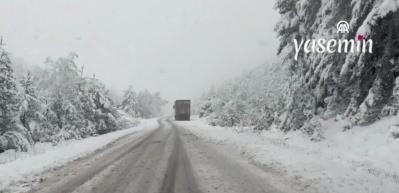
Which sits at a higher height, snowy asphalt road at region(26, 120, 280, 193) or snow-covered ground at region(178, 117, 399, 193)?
snow-covered ground at region(178, 117, 399, 193)

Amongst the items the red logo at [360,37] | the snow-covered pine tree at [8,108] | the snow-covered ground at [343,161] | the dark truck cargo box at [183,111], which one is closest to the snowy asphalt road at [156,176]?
the snow-covered ground at [343,161]

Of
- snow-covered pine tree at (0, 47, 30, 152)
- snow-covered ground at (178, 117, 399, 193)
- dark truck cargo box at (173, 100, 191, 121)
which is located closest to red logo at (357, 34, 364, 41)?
snow-covered ground at (178, 117, 399, 193)

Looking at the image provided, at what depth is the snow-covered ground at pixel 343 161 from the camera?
24.5 feet

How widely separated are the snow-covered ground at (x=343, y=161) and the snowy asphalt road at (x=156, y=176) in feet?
2.76

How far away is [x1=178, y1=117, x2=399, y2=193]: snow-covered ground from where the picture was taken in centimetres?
746

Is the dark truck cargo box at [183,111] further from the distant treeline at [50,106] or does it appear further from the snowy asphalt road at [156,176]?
the snowy asphalt road at [156,176]

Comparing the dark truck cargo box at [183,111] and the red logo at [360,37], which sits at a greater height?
the red logo at [360,37]

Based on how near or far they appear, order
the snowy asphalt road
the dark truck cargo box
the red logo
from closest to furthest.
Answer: the snowy asphalt road, the red logo, the dark truck cargo box

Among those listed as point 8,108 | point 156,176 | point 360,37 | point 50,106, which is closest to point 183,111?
point 50,106

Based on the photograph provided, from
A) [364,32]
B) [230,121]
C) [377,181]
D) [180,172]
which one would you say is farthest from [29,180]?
[230,121]

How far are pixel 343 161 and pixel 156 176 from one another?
17.3ft

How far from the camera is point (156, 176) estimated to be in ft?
28.5

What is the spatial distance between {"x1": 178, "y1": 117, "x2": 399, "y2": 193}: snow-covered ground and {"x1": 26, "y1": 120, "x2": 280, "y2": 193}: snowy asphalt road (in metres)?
0.84

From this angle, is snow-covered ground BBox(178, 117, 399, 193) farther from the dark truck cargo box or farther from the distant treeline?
the dark truck cargo box
